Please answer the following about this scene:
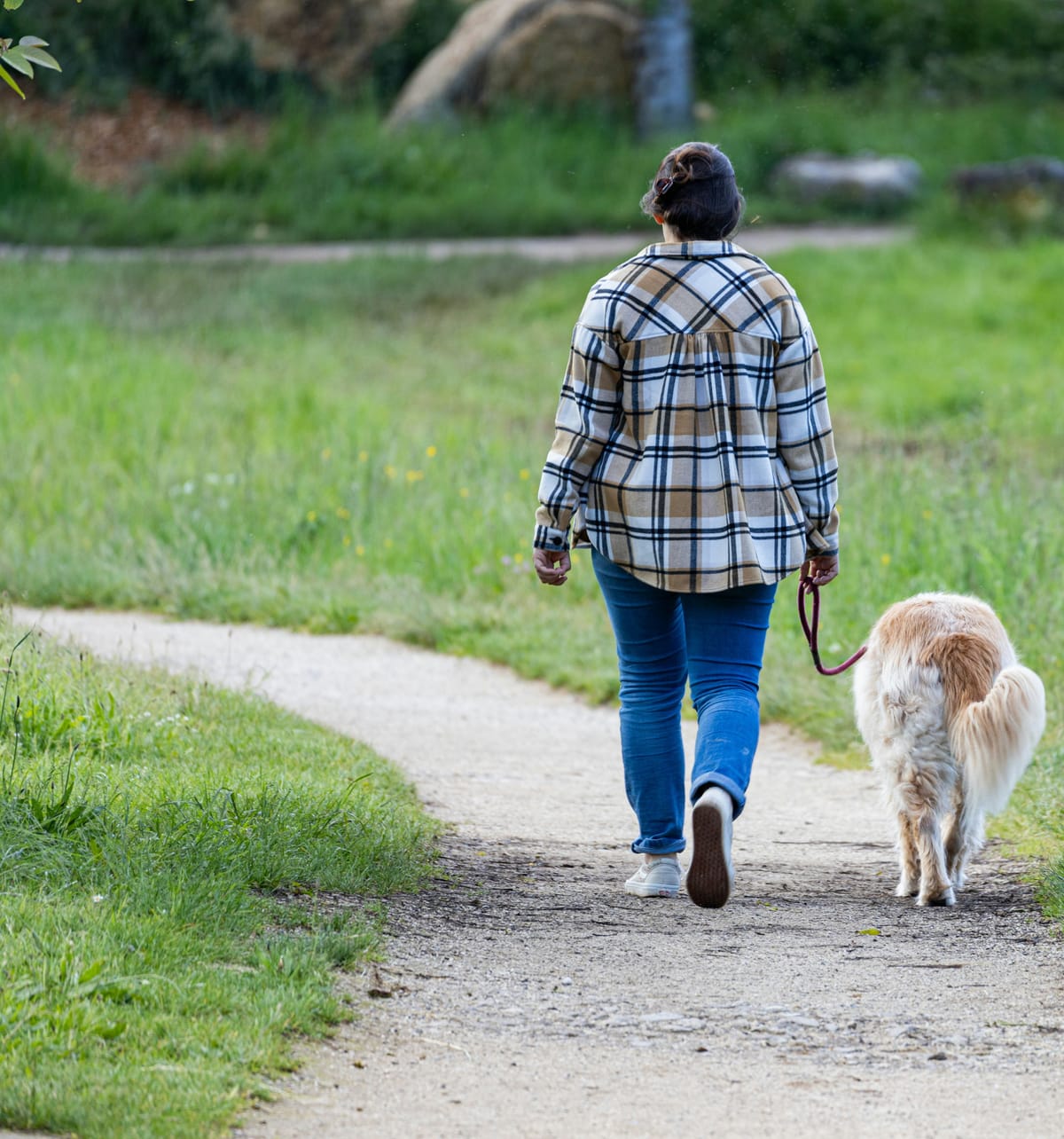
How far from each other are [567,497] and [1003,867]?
202 cm

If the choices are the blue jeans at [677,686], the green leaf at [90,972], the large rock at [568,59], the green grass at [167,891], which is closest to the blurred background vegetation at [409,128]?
the large rock at [568,59]

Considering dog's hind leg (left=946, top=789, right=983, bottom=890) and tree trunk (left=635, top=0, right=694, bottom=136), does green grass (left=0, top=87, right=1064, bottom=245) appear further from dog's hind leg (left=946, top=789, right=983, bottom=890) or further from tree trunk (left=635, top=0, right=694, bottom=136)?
dog's hind leg (left=946, top=789, right=983, bottom=890)

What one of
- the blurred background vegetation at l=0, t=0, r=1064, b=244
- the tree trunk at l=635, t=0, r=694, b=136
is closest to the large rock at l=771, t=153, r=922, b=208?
the blurred background vegetation at l=0, t=0, r=1064, b=244

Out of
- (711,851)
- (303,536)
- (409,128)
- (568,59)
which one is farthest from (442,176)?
(711,851)

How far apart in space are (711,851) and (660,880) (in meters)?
0.67

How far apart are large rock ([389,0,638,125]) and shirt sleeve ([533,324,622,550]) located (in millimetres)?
19528

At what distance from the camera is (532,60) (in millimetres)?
23172

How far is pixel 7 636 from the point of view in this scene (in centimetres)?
620

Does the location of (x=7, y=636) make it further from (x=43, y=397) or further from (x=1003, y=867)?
(x=43, y=397)

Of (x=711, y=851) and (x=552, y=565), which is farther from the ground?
(x=552, y=565)

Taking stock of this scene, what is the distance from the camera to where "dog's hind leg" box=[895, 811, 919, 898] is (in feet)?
15.7

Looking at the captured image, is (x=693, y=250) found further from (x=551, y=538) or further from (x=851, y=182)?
(x=851, y=182)

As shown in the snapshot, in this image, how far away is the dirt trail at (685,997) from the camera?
319cm

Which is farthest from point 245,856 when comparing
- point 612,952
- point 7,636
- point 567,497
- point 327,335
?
point 327,335
